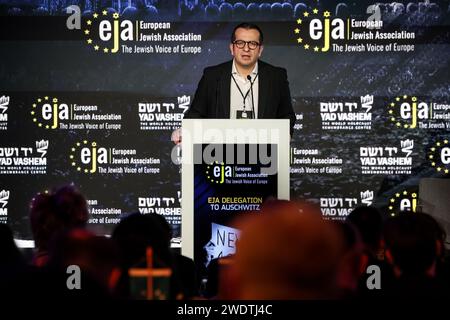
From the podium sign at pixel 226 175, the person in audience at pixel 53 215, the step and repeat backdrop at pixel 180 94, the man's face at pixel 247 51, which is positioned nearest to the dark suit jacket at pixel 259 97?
the man's face at pixel 247 51

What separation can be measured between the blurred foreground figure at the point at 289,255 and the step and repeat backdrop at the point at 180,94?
6.50 metres

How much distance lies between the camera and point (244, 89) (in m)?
6.80

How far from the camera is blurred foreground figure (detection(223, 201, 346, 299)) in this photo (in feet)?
6.64

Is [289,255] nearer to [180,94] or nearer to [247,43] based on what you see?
[247,43]

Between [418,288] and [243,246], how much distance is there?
122 cm

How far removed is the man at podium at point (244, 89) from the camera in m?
6.72

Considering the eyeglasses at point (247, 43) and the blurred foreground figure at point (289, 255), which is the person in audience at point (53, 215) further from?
the eyeglasses at point (247, 43)

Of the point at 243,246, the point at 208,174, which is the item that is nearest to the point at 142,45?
the point at 208,174

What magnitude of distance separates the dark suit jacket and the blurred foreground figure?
455 cm

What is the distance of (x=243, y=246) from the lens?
6.77 ft
